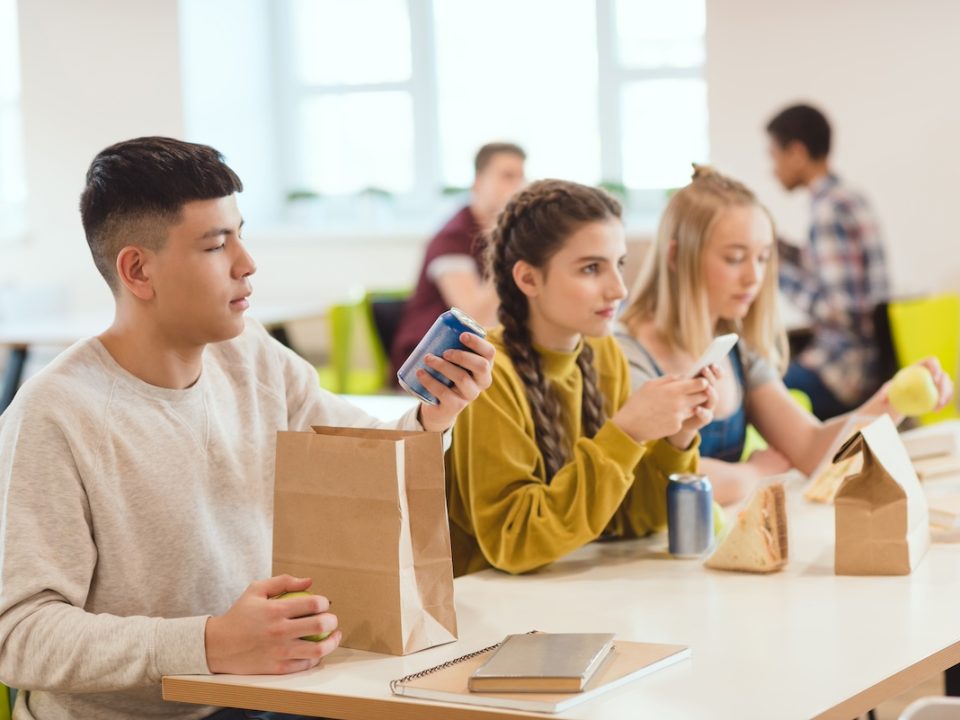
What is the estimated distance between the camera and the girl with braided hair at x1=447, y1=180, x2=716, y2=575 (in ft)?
5.77

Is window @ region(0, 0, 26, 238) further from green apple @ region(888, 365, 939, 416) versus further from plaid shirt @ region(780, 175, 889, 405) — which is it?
green apple @ region(888, 365, 939, 416)

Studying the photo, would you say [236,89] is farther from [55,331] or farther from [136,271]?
[136,271]

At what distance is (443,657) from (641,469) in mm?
666

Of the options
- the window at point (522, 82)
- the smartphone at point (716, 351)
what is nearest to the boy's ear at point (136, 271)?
the smartphone at point (716, 351)

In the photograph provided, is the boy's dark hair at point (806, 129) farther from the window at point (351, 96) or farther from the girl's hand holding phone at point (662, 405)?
the girl's hand holding phone at point (662, 405)

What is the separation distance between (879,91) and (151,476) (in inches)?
164

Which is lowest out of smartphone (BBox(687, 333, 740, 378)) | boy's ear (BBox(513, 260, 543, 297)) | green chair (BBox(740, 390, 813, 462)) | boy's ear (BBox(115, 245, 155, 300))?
green chair (BBox(740, 390, 813, 462))

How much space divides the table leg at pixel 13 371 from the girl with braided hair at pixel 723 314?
124 inches

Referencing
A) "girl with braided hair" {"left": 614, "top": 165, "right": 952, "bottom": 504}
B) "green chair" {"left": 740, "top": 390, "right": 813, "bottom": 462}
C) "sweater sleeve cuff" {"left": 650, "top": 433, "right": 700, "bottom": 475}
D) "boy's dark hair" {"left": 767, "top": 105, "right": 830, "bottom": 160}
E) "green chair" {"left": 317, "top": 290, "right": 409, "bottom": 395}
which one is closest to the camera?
"sweater sleeve cuff" {"left": 650, "top": 433, "right": 700, "bottom": 475}

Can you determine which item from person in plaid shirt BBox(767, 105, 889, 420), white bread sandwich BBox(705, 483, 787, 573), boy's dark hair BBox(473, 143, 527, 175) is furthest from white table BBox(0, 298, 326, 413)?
white bread sandwich BBox(705, 483, 787, 573)

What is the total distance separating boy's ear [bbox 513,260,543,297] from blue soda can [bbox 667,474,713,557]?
1.16ft

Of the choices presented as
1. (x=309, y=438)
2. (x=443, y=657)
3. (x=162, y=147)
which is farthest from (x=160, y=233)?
(x=443, y=657)

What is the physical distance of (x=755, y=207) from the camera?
229cm

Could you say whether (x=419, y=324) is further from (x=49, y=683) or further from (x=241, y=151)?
(x=49, y=683)
